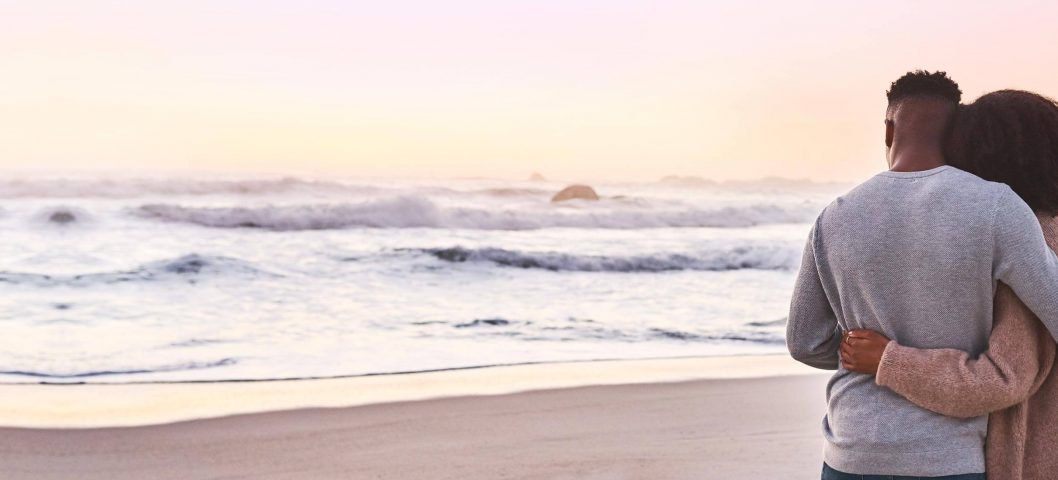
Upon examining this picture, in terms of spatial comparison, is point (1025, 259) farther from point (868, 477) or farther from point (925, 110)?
point (868, 477)

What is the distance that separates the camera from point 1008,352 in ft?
5.61

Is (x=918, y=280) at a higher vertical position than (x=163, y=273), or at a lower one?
higher

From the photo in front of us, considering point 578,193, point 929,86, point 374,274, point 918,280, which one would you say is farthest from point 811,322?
point 578,193

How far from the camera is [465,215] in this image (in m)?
18.1

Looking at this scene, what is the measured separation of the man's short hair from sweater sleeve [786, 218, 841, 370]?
1.13 feet

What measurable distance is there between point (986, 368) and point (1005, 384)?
0.13ft

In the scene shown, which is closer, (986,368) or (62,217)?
(986,368)

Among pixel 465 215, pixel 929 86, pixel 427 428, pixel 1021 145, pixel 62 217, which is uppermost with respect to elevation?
pixel 929 86

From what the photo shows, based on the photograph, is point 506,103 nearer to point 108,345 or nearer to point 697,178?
point 697,178

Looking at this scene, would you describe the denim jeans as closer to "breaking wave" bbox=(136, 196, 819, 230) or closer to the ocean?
the ocean

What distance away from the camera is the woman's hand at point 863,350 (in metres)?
1.81

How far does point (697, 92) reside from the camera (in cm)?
1622

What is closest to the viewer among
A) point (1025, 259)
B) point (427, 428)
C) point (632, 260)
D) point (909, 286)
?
point (1025, 259)

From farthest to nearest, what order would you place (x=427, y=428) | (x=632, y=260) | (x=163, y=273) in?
(x=632, y=260) → (x=163, y=273) → (x=427, y=428)
